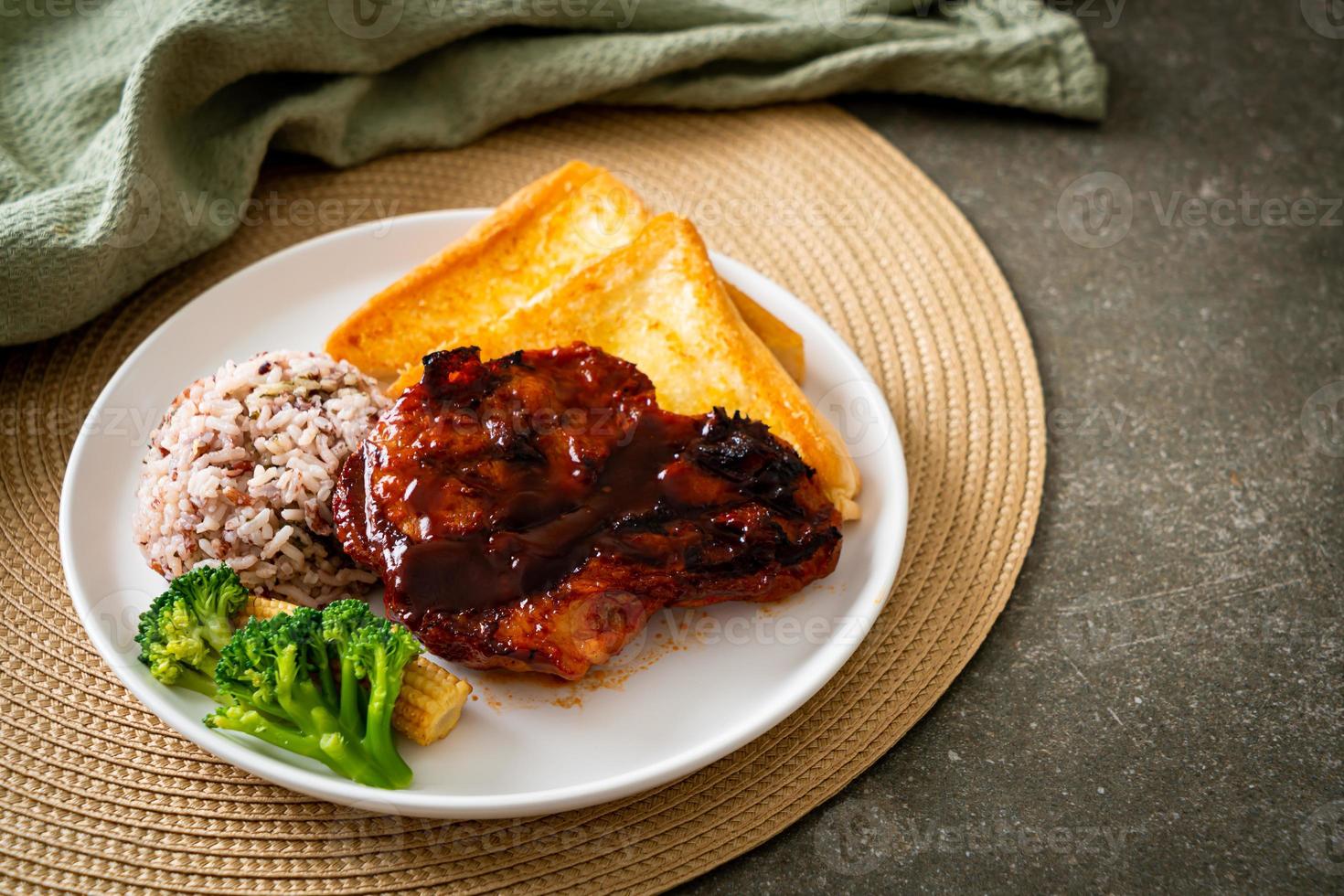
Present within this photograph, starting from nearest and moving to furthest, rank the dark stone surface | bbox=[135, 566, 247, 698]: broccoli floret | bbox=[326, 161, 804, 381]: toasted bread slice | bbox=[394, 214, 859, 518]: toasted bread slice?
bbox=[135, 566, 247, 698]: broccoli floret < the dark stone surface < bbox=[394, 214, 859, 518]: toasted bread slice < bbox=[326, 161, 804, 381]: toasted bread slice

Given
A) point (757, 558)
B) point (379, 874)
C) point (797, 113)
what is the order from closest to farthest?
point (379, 874)
point (757, 558)
point (797, 113)

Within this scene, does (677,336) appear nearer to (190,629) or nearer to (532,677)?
(532,677)

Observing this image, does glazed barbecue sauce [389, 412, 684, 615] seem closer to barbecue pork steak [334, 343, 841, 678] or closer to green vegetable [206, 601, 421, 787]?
barbecue pork steak [334, 343, 841, 678]

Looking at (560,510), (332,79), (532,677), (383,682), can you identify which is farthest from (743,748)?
(332,79)

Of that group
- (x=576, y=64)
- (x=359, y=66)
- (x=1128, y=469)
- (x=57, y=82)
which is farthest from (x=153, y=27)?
(x=1128, y=469)

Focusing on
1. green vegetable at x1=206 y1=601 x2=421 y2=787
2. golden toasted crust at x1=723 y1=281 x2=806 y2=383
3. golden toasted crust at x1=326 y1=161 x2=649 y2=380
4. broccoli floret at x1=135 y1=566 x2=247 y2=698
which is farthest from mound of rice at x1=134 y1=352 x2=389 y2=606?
golden toasted crust at x1=723 y1=281 x2=806 y2=383

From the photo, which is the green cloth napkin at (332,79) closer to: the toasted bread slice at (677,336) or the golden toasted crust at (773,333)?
the toasted bread slice at (677,336)

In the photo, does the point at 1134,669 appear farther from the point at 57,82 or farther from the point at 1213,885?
the point at 57,82
